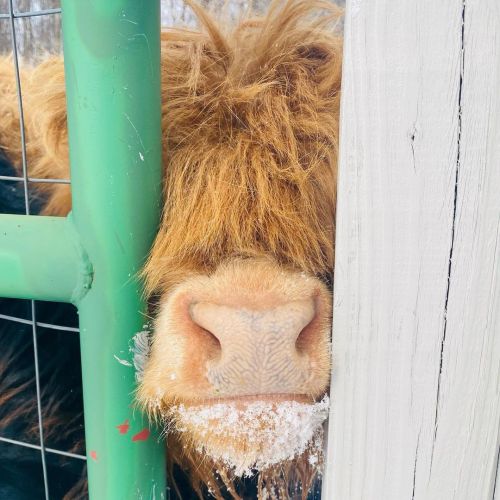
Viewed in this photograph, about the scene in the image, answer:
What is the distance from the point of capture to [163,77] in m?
1.00

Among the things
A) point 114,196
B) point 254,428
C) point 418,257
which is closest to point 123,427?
point 254,428

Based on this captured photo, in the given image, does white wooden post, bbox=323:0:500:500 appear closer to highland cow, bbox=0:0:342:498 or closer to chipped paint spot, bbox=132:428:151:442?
highland cow, bbox=0:0:342:498

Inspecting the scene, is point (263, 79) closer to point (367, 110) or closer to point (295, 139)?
point (295, 139)

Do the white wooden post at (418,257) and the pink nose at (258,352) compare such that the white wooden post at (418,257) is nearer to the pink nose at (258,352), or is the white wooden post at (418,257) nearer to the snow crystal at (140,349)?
the pink nose at (258,352)

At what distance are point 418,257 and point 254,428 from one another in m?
0.31

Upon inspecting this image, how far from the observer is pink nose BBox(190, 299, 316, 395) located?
68 cm

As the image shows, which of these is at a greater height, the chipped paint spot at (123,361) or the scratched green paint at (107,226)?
the scratched green paint at (107,226)

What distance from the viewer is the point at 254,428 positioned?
72cm

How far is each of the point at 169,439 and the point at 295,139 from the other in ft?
2.04

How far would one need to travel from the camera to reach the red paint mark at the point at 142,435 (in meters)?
0.75

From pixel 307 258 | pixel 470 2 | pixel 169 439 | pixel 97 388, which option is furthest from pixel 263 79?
pixel 169 439

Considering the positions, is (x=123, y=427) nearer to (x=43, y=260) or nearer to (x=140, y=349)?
(x=140, y=349)

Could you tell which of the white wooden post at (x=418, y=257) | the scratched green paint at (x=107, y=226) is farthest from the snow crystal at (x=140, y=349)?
the white wooden post at (x=418, y=257)

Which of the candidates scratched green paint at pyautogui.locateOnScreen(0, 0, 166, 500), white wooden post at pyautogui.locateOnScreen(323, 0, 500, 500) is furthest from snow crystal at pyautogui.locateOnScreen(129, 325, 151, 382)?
white wooden post at pyautogui.locateOnScreen(323, 0, 500, 500)
